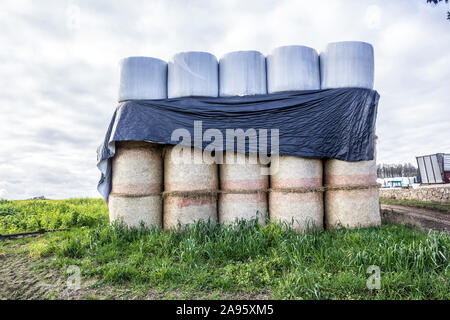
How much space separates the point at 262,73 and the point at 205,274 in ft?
12.2

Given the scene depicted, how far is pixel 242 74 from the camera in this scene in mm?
4859

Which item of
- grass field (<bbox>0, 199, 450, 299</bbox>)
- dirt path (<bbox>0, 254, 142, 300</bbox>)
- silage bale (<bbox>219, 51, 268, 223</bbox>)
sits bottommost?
dirt path (<bbox>0, 254, 142, 300</bbox>)

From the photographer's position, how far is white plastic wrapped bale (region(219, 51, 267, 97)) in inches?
191

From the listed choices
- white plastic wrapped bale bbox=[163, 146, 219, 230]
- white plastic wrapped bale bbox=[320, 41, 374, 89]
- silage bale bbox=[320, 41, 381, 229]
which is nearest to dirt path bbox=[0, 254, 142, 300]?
white plastic wrapped bale bbox=[163, 146, 219, 230]

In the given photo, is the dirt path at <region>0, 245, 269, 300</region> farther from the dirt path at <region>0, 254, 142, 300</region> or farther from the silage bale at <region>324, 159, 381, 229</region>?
the silage bale at <region>324, 159, 381, 229</region>

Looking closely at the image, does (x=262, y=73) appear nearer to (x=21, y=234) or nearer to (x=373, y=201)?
(x=373, y=201)

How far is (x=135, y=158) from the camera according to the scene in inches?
186

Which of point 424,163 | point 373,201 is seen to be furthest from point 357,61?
point 424,163

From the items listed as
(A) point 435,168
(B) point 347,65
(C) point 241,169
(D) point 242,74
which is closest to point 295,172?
(C) point 241,169

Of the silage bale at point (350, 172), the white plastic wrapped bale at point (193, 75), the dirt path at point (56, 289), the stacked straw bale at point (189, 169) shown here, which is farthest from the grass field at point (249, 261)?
the white plastic wrapped bale at point (193, 75)

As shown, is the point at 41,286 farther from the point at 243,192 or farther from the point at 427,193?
the point at 427,193

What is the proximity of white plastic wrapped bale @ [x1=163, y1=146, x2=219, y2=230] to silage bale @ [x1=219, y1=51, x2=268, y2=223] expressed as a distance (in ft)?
0.92

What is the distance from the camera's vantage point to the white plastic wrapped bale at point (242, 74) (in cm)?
486

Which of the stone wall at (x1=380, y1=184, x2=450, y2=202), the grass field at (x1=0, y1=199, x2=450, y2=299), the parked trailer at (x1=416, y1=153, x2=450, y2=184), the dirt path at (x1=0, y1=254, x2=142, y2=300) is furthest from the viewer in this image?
the parked trailer at (x1=416, y1=153, x2=450, y2=184)
